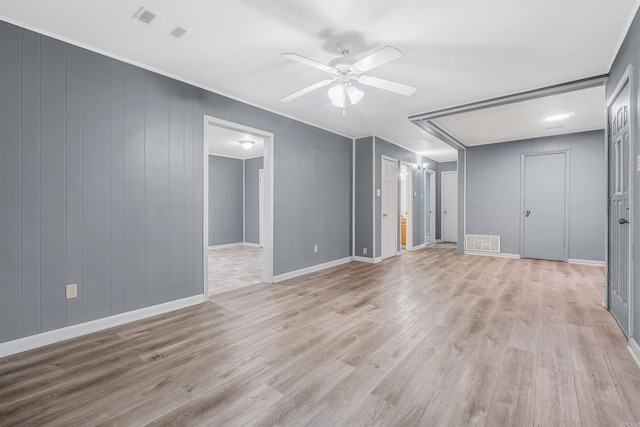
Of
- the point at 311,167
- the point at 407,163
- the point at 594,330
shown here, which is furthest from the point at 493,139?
the point at 594,330

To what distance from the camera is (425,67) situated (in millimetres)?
3000

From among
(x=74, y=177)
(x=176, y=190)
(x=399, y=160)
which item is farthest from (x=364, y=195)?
(x=74, y=177)

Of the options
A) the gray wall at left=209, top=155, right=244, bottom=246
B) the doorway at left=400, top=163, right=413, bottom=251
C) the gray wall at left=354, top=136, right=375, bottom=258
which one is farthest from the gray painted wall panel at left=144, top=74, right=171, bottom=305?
the doorway at left=400, top=163, right=413, bottom=251

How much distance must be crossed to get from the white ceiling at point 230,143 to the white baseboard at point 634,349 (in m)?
5.14

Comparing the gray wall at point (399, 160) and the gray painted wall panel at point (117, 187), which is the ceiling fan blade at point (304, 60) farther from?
the gray wall at point (399, 160)

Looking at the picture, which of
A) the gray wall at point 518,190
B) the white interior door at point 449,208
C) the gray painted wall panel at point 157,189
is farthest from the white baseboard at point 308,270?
the white interior door at point 449,208

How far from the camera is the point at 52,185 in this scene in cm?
247

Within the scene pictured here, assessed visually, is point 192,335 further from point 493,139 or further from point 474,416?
point 493,139

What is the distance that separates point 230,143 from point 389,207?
156 inches

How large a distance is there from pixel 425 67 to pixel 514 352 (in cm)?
271

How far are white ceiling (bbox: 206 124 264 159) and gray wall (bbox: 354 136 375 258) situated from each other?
2.09m

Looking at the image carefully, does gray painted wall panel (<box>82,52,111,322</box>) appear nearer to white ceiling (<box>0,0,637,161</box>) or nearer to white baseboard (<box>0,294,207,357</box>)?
white baseboard (<box>0,294,207,357</box>)

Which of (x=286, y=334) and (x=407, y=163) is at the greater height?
(x=407, y=163)

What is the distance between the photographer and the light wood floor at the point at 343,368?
162 centimetres
